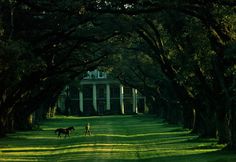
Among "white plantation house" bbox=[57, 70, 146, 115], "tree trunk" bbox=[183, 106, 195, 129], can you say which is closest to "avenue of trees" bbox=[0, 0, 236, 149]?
"tree trunk" bbox=[183, 106, 195, 129]

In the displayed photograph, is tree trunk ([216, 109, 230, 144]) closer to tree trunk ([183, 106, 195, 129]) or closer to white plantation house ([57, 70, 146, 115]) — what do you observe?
tree trunk ([183, 106, 195, 129])

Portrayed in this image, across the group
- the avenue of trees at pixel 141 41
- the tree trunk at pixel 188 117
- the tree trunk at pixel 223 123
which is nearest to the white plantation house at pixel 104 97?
the tree trunk at pixel 188 117

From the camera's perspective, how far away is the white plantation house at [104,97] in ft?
511

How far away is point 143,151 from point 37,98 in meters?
29.2

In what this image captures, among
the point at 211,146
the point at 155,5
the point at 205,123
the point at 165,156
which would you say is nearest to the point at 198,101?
the point at 205,123

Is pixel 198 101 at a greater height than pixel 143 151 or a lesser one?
greater

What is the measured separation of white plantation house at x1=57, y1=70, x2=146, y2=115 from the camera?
156 m

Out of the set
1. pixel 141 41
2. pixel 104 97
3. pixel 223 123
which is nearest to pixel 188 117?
pixel 141 41

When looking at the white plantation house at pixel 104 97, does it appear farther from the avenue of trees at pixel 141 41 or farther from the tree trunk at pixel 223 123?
the tree trunk at pixel 223 123

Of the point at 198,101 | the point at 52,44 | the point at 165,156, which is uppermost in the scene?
the point at 52,44

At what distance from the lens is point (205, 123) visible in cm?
4734

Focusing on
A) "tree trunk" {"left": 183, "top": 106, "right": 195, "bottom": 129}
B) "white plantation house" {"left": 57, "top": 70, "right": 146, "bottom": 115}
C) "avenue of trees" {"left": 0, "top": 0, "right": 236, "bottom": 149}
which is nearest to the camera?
"avenue of trees" {"left": 0, "top": 0, "right": 236, "bottom": 149}

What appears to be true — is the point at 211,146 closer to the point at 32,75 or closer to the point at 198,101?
Answer: the point at 198,101

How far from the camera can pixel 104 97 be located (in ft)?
521
